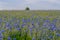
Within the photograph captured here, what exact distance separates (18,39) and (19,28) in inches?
7.6

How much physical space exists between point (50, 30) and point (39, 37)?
0.24m

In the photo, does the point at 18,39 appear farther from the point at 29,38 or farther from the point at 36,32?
the point at 36,32

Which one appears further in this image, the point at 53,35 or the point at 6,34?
the point at 53,35

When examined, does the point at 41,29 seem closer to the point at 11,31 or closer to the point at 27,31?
the point at 27,31

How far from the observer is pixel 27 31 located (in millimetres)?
2934

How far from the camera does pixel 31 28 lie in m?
3.01

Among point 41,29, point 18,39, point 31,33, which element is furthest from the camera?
point 41,29

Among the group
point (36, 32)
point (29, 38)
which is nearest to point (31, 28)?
point (36, 32)

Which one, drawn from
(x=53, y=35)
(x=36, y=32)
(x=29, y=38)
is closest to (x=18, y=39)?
(x=29, y=38)

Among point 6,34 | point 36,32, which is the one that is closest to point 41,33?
point 36,32

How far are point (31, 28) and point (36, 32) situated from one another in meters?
0.10

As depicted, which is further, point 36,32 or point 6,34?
point 36,32

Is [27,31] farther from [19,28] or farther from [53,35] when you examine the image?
[53,35]

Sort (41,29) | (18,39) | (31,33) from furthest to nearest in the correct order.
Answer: (41,29) → (31,33) → (18,39)
